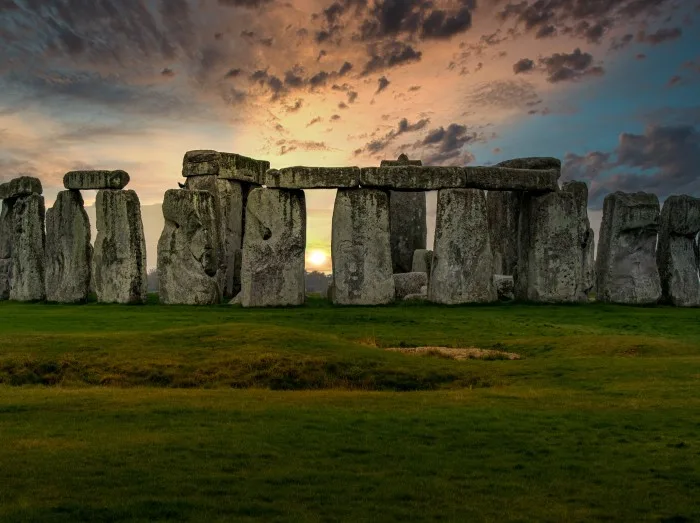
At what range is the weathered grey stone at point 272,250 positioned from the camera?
29000 mm

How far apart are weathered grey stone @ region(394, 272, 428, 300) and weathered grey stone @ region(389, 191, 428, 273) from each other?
4.19m

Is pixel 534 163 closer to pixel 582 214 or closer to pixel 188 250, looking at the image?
pixel 582 214

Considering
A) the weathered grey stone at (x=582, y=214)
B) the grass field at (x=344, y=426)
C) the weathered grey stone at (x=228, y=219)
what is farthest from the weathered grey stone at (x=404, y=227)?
the grass field at (x=344, y=426)

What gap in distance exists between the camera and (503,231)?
36.8m

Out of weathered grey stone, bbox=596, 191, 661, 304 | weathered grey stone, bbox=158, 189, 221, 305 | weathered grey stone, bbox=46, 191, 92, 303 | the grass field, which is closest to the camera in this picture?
the grass field

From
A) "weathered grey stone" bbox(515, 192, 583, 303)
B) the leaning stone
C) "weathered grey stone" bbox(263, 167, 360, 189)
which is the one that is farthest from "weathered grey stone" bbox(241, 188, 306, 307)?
"weathered grey stone" bbox(515, 192, 583, 303)

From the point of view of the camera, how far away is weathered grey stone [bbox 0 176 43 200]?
34.9 metres

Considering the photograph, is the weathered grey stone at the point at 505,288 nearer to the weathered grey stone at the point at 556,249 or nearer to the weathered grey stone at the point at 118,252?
the weathered grey stone at the point at 556,249

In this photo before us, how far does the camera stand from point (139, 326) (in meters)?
23.7

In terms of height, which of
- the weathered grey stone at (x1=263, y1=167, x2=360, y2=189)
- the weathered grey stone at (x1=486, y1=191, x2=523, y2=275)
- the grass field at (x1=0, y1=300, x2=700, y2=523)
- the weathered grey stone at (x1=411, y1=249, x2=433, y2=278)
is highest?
the weathered grey stone at (x1=263, y1=167, x2=360, y2=189)

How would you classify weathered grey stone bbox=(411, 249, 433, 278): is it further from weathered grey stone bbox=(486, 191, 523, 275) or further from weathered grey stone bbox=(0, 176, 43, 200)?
weathered grey stone bbox=(0, 176, 43, 200)

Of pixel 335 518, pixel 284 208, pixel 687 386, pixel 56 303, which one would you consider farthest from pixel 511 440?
pixel 56 303

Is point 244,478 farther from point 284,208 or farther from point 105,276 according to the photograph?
point 105,276

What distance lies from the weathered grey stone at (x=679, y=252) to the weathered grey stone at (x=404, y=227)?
9.23 metres
